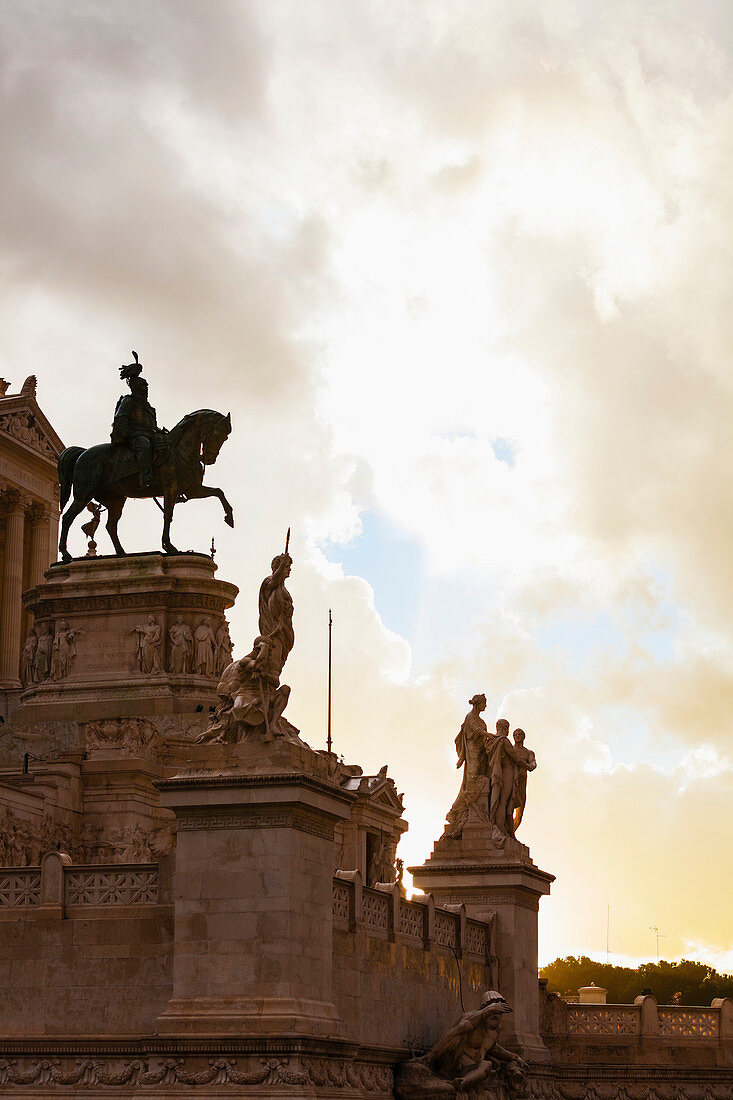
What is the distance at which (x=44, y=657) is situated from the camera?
47.0 metres

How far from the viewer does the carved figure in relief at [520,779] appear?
3934 centimetres

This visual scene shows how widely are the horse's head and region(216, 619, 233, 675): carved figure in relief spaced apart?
16.9 ft

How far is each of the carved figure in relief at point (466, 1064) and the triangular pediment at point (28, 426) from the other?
170 ft

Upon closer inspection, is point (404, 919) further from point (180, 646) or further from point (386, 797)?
point (386, 797)

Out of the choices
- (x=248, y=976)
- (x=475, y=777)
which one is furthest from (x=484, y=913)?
(x=248, y=976)

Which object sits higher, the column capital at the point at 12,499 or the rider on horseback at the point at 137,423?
the column capital at the point at 12,499

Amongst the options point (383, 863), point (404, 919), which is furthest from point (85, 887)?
point (383, 863)

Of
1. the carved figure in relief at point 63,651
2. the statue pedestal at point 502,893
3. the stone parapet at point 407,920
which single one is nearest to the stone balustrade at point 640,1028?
the statue pedestal at point 502,893

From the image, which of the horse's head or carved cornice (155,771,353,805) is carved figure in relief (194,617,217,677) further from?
carved cornice (155,771,353,805)

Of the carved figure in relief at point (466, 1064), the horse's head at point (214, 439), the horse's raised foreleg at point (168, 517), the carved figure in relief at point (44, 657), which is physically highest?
the horse's head at point (214, 439)

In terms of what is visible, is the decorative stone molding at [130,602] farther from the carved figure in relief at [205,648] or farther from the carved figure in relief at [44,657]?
the carved figure in relief at [44,657]

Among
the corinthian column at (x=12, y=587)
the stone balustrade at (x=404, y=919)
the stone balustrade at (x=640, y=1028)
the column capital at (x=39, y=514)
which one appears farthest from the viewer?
the column capital at (x=39, y=514)

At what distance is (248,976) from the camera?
2655 centimetres

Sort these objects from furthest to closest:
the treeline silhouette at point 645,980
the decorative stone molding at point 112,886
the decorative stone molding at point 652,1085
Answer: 1. the treeline silhouette at point 645,980
2. the decorative stone molding at point 652,1085
3. the decorative stone molding at point 112,886
